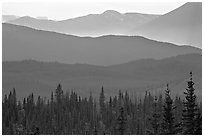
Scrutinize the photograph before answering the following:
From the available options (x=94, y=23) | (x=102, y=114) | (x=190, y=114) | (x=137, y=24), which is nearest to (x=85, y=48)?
(x=137, y=24)

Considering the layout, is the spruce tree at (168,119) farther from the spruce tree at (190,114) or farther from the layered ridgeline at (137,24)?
the layered ridgeline at (137,24)

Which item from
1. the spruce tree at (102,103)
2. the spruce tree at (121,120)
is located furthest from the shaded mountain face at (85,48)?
the spruce tree at (121,120)

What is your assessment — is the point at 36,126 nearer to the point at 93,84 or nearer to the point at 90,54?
the point at 93,84

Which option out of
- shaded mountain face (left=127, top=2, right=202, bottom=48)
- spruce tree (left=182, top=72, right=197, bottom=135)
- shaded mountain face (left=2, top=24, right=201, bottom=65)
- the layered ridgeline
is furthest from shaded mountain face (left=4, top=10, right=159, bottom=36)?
spruce tree (left=182, top=72, right=197, bottom=135)

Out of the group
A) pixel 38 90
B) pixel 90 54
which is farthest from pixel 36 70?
pixel 90 54

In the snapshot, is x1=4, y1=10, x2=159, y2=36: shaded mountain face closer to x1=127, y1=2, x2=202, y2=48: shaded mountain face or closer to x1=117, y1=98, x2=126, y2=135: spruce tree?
x1=127, y1=2, x2=202, y2=48: shaded mountain face

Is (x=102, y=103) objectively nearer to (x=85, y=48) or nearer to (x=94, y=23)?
(x=85, y=48)
